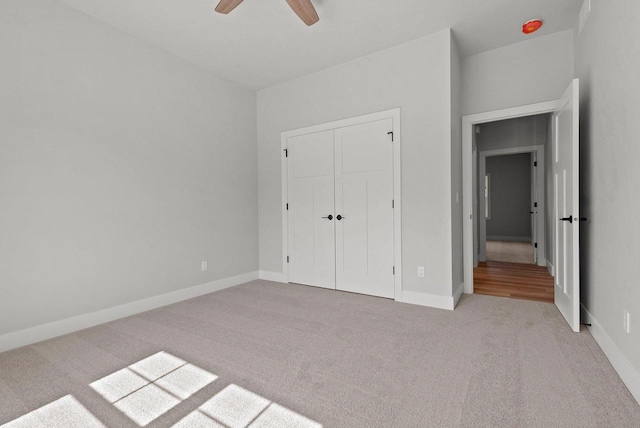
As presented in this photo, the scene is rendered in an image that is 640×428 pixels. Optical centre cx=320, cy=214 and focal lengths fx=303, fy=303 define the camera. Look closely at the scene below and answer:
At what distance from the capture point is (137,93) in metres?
3.08

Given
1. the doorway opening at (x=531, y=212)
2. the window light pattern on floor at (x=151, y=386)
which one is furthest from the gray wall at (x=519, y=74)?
the window light pattern on floor at (x=151, y=386)

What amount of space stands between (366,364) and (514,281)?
3193 mm

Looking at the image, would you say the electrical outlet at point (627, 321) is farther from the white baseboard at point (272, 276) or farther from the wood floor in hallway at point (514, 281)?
the white baseboard at point (272, 276)

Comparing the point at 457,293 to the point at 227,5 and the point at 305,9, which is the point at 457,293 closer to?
the point at 305,9

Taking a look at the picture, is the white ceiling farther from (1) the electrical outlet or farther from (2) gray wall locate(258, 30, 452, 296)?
(1) the electrical outlet

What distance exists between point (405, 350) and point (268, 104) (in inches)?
144

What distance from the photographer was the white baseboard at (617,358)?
161 centimetres

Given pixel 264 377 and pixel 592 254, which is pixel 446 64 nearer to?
pixel 592 254

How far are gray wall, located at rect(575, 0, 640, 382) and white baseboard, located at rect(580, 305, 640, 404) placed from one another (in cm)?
3

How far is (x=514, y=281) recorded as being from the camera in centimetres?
414

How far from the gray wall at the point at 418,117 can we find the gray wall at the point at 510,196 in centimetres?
754

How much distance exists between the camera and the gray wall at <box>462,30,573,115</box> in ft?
10.4

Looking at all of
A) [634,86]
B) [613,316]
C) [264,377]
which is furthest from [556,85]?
[264,377]

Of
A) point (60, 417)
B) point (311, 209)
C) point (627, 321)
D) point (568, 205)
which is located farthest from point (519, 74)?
point (60, 417)
